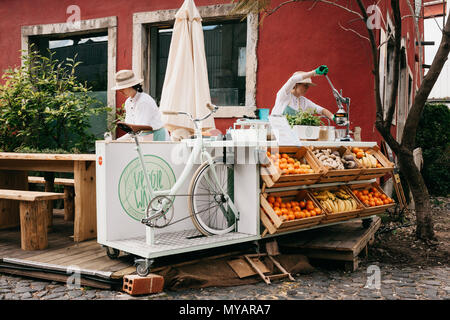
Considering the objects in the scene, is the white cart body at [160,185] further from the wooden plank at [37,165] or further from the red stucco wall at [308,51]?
the red stucco wall at [308,51]

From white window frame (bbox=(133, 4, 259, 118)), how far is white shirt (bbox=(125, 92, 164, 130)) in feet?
9.79

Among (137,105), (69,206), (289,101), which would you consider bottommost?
(69,206)

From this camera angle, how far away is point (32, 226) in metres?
4.73

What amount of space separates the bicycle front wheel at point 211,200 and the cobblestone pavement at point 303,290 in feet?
2.35

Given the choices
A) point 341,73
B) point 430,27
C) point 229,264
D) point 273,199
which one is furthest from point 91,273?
point 430,27

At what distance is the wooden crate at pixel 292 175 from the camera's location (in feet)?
14.3

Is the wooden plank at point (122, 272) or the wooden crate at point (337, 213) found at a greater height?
the wooden crate at point (337, 213)

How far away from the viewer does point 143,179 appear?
14.8 ft

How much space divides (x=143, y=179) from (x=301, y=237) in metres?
1.95

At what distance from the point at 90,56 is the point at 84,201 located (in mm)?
5438

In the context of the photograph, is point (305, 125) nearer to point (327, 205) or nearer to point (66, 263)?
point (327, 205)

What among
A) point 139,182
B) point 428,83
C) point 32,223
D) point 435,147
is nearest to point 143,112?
point 139,182

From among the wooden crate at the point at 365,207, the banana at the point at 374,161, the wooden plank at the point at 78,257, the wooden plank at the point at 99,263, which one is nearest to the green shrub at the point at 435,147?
the wooden crate at the point at 365,207

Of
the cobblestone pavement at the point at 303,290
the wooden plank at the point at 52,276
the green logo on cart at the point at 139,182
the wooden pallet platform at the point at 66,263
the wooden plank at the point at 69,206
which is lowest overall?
the cobblestone pavement at the point at 303,290
